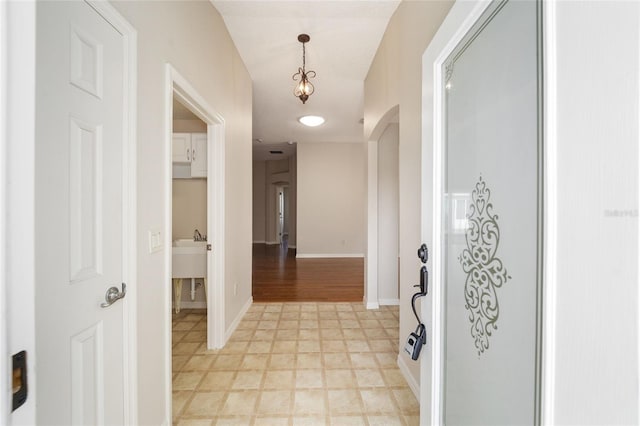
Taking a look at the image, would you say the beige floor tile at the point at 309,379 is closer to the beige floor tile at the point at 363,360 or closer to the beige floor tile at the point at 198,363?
the beige floor tile at the point at 363,360

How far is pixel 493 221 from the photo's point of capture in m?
0.86

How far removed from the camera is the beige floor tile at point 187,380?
79.6 inches

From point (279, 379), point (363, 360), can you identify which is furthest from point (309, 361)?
point (363, 360)

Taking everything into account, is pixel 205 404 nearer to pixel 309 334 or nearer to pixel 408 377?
pixel 309 334

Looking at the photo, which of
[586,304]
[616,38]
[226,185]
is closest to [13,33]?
[616,38]

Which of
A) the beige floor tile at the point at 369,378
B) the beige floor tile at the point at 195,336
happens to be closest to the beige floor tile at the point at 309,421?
the beige floor tile at the point at 369,378

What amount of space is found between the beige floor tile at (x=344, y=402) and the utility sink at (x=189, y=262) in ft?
6.82

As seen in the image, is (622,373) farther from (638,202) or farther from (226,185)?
(226,185)

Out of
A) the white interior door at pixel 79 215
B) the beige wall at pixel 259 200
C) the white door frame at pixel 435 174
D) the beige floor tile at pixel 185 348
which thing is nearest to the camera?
the white interior door at pixel 79 215

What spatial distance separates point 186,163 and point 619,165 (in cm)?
376

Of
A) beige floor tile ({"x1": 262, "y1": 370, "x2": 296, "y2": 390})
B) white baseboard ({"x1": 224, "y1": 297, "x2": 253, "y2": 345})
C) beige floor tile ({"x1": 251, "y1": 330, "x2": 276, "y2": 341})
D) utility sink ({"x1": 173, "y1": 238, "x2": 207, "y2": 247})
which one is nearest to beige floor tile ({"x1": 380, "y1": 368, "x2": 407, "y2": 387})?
beige floor tile ({"x1": 262, "y1": 370, "x2": 296, "y2": 390})

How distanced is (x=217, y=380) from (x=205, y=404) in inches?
10.1

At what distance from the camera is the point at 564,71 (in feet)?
1.88

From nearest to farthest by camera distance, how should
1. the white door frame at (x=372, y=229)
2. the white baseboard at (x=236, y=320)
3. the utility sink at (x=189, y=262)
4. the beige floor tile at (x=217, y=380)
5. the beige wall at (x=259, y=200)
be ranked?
the beige floor tile at (x=217, y=380) → the white baseboard at (x=236, y=320) → the utility sink at (x=189, y=262) → the white door frame at (x=372, y=229) → the beige wall at (x=259, y=200)
